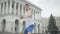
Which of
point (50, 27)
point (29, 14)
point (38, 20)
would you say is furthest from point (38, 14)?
point (29, 14)

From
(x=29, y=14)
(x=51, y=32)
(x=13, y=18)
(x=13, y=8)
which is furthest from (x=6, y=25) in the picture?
(x=29, y=14)

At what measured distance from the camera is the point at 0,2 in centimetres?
3241

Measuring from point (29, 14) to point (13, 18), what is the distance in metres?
28.1

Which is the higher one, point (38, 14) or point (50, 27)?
point (38, 14)

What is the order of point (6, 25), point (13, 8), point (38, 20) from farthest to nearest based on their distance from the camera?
point (38, 20) → point (13, 8) → point (6, 25)

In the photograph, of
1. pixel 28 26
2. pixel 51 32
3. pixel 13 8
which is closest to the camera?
pixel 28 26

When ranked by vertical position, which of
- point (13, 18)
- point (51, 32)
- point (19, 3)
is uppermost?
point (19, 3)

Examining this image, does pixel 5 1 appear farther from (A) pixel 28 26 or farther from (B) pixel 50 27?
(A) pixel 28 26

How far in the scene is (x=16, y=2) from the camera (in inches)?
1252

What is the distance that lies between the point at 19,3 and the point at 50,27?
9308mm

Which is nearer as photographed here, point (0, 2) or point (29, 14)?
point (29, 14)

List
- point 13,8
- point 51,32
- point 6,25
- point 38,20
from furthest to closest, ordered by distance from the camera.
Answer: point 38,20
point 51,32
point 13,8
point 6,25

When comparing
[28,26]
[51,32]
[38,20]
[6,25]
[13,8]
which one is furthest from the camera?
[38,20]

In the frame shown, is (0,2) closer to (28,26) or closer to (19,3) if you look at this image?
(19,3)
